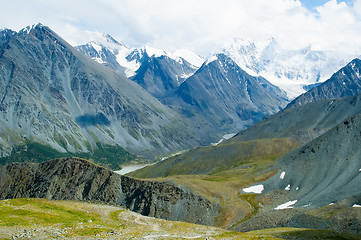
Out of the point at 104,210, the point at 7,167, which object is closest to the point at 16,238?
the point at 104,210

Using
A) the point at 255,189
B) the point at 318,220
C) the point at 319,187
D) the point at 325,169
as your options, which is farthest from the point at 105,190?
the point at 325,169

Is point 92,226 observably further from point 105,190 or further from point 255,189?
point 255,189

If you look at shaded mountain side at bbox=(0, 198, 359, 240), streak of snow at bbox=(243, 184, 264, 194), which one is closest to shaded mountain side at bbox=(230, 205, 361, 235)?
shaded mountain side at bbox=(0, 198, 359, 240)

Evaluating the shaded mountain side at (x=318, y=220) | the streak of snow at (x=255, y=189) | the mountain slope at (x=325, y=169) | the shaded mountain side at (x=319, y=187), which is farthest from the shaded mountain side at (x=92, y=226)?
the streak of snow at (x=255, y=189)

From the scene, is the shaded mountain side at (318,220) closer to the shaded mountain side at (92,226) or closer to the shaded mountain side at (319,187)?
the shaded mountain side at (319,187)

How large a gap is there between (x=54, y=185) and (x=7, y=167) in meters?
36.3

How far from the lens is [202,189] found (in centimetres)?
14312

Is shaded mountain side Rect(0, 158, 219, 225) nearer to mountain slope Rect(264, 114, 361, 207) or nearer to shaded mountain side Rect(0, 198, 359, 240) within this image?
mountain slope Rect(264, 114, 361, 207)

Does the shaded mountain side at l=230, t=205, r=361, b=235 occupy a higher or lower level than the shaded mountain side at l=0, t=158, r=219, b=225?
lower

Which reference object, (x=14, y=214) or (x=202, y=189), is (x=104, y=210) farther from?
(x=202, y=189)

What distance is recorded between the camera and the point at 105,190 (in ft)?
447

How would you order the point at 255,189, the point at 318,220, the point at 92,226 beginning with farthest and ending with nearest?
the point at 255,189, the point at 318,220, the point at 92,226

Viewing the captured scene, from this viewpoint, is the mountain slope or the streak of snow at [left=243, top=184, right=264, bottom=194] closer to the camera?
the mountain slope

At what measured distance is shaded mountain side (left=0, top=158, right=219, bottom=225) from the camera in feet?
422
